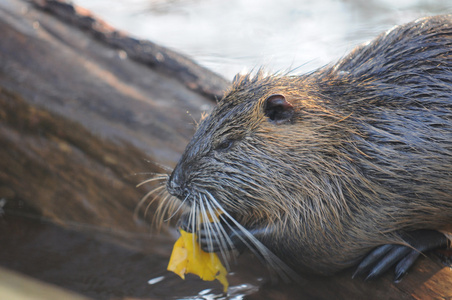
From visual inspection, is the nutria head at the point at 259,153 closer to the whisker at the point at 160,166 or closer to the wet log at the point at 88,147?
the whisker at the point at 160,166

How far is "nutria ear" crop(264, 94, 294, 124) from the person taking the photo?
8.80ft

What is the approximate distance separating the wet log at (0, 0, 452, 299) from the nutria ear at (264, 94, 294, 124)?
0.90 m

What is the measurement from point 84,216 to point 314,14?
506 centimetres

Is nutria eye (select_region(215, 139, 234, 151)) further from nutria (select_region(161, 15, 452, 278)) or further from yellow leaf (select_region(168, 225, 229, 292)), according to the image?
yellow leaf (select_region(168, 225, 229, 292))

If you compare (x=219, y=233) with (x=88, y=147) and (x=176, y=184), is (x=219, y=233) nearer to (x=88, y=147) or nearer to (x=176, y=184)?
(x=176, y=184)

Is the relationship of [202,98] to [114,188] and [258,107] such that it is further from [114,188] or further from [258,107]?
[258,107]

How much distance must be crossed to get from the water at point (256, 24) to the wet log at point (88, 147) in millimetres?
1596

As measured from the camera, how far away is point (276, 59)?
5777 mm

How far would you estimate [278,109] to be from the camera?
273cm

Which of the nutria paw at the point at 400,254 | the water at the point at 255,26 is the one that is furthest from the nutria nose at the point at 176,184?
the nutria paw at the point at 400,254

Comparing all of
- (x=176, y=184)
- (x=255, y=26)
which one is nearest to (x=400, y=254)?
(x=176, y=184)

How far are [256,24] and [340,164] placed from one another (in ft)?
17.2

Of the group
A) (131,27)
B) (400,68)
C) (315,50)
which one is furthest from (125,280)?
(131,27)

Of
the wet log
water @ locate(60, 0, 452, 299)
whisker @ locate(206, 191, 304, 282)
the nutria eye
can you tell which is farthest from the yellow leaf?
water @ locate(60, 0, 452, 299)
